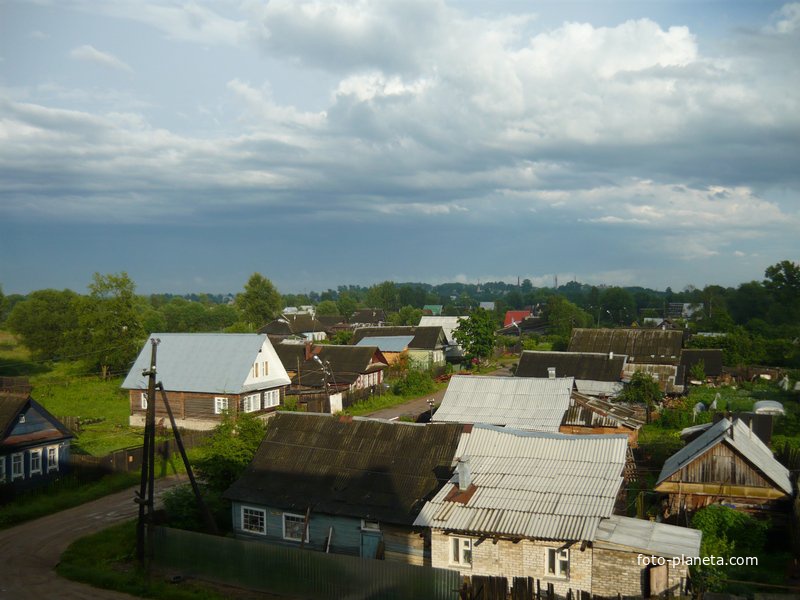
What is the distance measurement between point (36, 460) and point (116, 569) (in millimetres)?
10621

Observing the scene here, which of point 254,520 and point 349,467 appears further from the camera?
point 254,520

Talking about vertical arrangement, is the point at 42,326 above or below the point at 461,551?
above

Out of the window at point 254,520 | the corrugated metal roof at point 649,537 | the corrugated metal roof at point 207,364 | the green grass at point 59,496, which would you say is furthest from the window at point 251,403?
the corrugated metal roof at point 649,537

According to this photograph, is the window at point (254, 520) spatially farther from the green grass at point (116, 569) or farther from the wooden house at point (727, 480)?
the wooden house at point (727, 480)

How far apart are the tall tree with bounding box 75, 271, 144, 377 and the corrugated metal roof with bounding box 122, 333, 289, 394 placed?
18.0m

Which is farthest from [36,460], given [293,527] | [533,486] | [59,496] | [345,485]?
[533,486]

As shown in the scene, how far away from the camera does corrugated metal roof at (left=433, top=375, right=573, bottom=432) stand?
2880 centimetres

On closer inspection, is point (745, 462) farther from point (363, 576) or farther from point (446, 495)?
point (363, 576)

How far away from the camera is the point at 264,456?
21078mm

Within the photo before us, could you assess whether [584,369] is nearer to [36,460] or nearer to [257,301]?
[36,460]

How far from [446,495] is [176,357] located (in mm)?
28151

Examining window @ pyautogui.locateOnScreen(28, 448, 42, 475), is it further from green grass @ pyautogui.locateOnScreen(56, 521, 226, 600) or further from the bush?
the bush

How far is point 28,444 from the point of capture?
26.2 m

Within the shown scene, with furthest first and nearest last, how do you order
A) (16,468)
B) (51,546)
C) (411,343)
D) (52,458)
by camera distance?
(411,343), (52,458), (16,468), (51,546)
